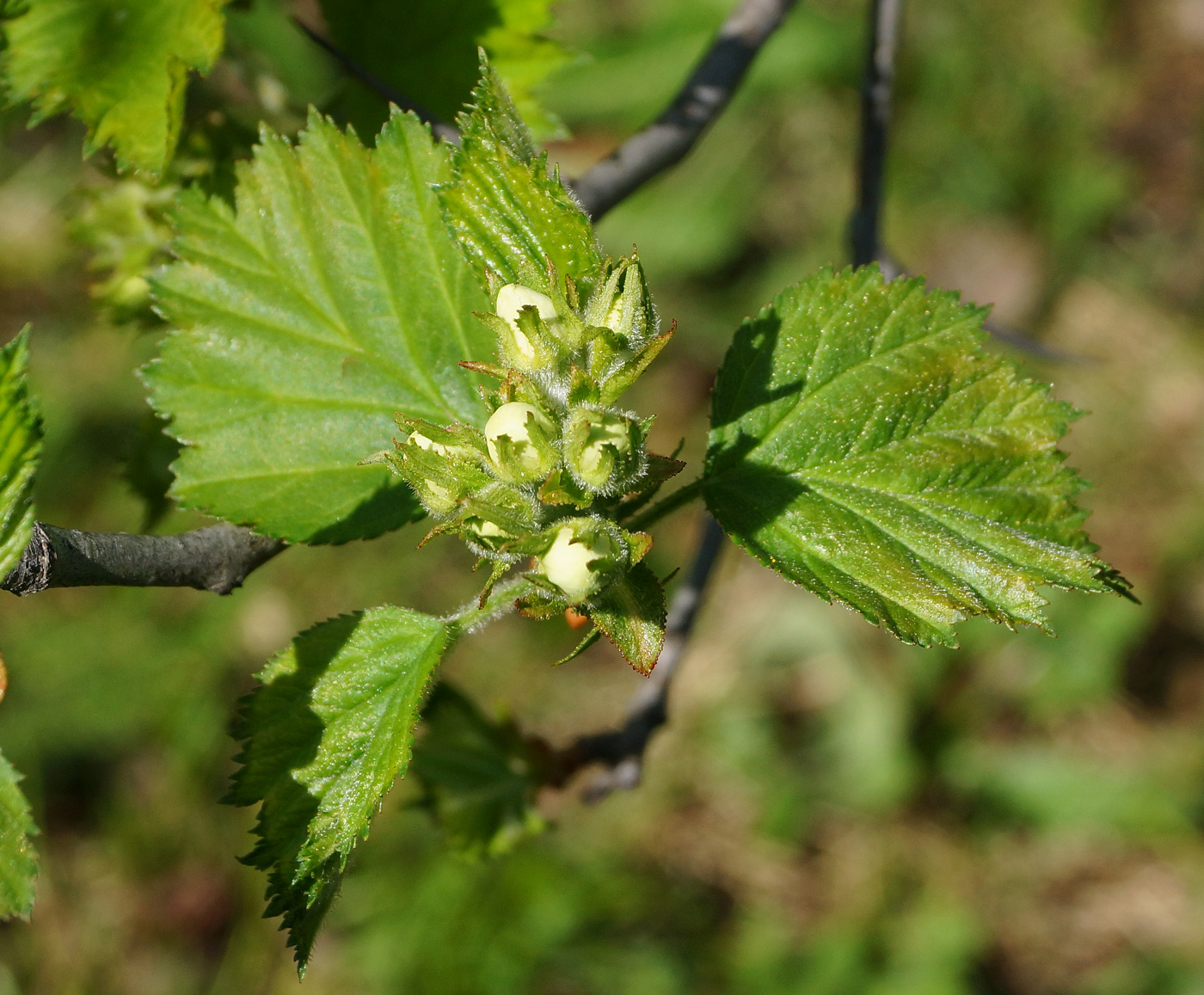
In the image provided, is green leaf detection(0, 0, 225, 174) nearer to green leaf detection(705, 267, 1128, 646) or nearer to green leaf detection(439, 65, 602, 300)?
green leaf detection(439, 65, 602, 300)

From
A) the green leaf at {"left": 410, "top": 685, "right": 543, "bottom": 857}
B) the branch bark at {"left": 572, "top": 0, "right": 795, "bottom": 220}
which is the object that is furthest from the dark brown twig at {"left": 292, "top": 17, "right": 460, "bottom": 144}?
the green leaf at {"left": 410, "top": 685, "right": 543, "bottom": 857}

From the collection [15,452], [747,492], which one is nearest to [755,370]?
[747,492]

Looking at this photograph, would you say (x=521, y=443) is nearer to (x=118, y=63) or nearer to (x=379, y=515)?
(x=379, y=515)

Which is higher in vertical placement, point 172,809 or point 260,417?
point 260,417

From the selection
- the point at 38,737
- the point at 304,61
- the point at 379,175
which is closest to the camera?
the point at 379,175

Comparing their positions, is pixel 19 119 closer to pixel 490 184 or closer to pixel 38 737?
pixel 38 737

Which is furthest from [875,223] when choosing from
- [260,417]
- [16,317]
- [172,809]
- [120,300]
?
[16,317]
